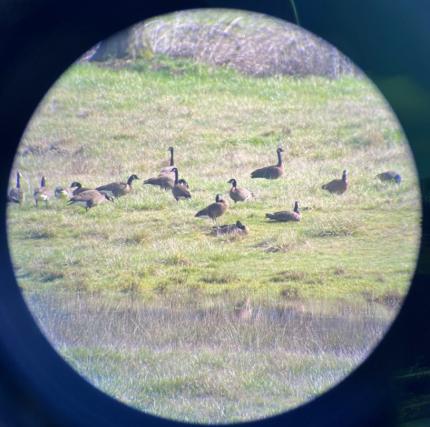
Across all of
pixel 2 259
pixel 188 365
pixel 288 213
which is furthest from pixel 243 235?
pixel 2 259

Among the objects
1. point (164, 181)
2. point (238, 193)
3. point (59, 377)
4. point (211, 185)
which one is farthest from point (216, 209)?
point (59, 377)

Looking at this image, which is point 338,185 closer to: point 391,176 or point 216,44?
point 391,176

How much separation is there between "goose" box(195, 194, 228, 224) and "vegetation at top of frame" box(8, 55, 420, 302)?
0.07 meters

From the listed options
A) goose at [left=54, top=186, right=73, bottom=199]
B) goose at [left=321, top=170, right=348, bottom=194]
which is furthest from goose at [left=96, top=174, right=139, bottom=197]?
goose at [left=321, top=170, right=348, bottom=194]

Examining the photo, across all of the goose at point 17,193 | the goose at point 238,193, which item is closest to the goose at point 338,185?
the goose at point 238,193

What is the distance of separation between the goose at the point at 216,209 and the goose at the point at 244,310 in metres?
1.53

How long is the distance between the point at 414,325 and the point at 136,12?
139 centimetres

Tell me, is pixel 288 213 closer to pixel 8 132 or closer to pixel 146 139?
pixel 146 139

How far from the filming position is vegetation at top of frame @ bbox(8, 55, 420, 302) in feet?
20.0

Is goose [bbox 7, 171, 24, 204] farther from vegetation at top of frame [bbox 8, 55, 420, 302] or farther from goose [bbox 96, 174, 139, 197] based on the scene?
goose [bbox 96, 174, 139, 197]

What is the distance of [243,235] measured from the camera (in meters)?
6.82

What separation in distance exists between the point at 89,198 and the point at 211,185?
1.21 m

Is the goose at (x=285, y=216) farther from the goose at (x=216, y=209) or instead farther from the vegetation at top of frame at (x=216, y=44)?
the vegetation at top of frame at (x=216, y=44)

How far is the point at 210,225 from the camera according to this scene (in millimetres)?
7098
